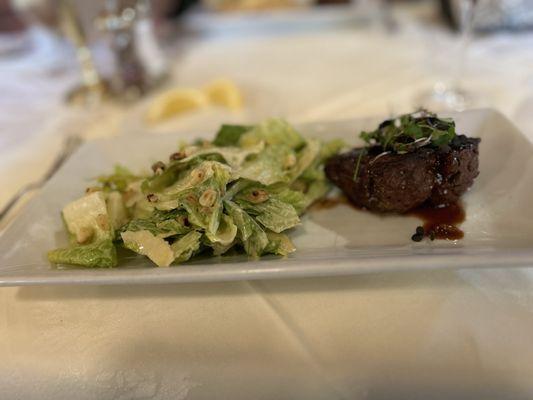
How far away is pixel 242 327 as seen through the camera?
1.40 m

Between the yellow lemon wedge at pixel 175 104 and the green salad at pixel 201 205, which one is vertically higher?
the yellow lemon wedge at pixel 175 104

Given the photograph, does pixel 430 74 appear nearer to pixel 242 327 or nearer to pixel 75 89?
pixel 242 327

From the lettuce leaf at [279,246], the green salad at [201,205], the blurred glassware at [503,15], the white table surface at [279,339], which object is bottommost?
the white table surface at [279,339]

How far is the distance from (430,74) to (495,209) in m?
1.95

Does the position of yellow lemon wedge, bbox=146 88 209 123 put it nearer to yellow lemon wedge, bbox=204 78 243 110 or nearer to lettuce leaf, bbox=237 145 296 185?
yellow lemon wedge, bbox=204 78 243 110

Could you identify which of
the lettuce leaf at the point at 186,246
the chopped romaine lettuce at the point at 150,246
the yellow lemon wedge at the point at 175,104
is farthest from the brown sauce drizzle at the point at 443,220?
the yellow lemon wedge at the point at 175,104

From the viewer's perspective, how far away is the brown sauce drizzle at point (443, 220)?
1.58 metres

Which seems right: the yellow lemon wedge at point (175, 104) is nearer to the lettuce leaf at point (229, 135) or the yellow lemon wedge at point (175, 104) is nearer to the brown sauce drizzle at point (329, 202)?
the lettuce leaf at point (229, 135)

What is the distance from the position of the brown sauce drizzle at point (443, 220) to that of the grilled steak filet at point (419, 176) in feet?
0.11

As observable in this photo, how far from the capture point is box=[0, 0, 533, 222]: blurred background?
2.91m

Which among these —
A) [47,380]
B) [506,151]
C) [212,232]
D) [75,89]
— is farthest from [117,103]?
[506,151]

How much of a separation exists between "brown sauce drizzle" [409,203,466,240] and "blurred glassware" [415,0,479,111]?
1.22 m

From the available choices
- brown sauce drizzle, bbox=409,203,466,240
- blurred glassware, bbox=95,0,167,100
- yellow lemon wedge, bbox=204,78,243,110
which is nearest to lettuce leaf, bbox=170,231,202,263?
A: brown sauce drizzle, bbox=409,203,466,240

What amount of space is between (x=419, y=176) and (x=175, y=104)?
1.96m
